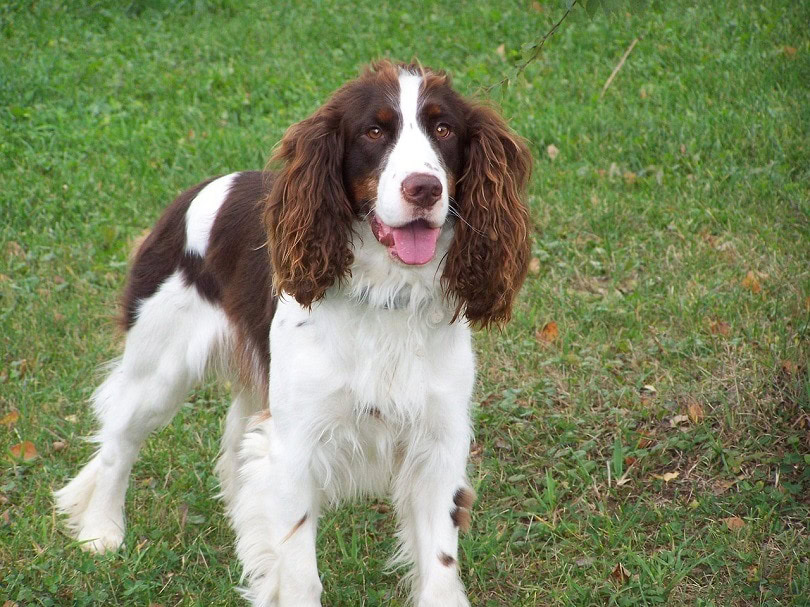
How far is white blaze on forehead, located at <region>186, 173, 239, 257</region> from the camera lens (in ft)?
13.8

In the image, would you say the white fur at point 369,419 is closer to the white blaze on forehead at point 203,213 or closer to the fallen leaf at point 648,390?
the white blaze on forehead at point 203,213

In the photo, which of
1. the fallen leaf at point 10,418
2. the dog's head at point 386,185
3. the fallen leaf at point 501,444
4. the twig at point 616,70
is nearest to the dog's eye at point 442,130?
the dog's head at point 386,185

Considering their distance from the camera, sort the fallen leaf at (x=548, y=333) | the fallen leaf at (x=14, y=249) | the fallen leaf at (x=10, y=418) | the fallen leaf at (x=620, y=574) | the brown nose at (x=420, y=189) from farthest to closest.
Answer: the fallen leaf at (x=14, y=249) → the fallen leaf at (x=548, y=333) → the fallen leaf at (x=10, y=418) → the fallen leaf at (x=620, y=574) → the brown nose at (x=420, y=189)

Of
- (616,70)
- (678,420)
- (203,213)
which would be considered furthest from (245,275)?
(616,70)

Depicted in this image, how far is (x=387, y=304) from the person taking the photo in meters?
3.46

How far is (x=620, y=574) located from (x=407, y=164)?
177cm

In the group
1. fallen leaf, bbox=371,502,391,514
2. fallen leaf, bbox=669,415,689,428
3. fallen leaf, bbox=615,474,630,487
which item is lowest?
fallen leaf, bbox=371,502,391,514

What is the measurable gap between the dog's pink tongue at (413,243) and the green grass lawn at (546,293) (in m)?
1.42

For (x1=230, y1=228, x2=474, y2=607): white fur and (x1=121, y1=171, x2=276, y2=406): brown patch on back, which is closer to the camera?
(x1=230, y1=228, x2=474, y2=607): white fur

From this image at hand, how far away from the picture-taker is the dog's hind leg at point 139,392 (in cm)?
423

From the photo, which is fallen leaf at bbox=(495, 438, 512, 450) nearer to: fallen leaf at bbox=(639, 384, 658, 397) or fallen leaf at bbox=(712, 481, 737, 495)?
fallen leaf at bbox=(639, 384, 658, 397)

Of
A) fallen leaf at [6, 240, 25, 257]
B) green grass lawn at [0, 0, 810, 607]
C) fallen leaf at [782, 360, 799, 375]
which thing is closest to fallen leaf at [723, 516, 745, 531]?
green grass lawn at [0, 0, 810, 607]

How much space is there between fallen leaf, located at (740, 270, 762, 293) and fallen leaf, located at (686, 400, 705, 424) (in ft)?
3.99

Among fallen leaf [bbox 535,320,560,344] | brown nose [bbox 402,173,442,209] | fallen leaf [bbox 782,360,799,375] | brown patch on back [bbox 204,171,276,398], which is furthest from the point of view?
fallen leaf [bbox 535,320,560,344]
